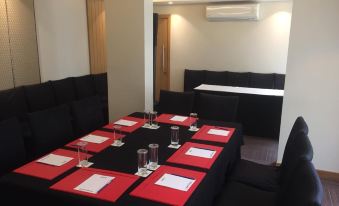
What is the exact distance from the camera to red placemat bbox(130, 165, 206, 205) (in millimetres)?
1512

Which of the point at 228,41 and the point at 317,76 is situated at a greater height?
the point at 228,41

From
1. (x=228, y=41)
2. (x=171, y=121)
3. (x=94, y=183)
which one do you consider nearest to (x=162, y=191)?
(x=94, y=183)

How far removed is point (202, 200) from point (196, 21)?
5650mm

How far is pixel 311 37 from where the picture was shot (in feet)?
10.4

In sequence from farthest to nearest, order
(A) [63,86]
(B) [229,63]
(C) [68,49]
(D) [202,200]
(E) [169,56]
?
(E) [169,56]
(B) [229,63]
(C) [68,49]
(A) [63,86]
(D) [202,200]

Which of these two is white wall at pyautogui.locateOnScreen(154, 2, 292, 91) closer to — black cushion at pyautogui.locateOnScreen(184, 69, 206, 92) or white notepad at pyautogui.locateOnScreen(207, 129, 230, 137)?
black cushion at pyautogui.locateOnScreen(184, 69, 206, 92)

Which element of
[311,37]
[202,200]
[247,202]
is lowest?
[247,202]

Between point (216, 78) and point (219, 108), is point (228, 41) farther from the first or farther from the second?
point (219, 108)

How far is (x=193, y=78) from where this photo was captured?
6832mm

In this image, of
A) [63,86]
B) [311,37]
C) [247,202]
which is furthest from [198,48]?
[247,202]

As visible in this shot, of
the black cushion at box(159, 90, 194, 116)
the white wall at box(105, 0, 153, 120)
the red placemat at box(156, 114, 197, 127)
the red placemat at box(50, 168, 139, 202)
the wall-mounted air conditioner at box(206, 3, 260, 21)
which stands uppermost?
the wall-mounted air conditioner at box(206, 3, 260, 21)

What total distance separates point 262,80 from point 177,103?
3252 millimetres

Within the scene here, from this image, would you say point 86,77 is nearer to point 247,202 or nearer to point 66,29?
point 66,29

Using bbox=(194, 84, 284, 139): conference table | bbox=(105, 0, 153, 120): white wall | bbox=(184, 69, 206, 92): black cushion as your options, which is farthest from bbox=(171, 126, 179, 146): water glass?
bbox=(184, 69, 206, 92): black cushion
